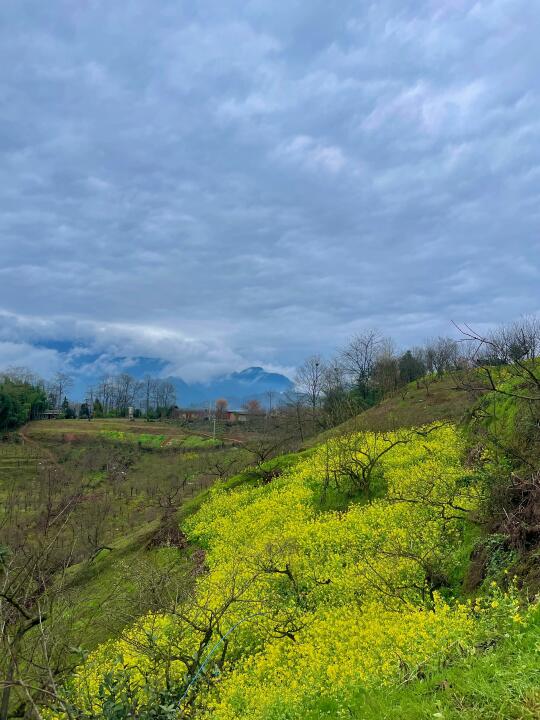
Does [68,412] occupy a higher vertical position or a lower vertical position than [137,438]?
higher

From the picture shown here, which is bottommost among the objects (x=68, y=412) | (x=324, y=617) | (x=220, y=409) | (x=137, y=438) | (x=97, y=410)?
(x=324, y=617)

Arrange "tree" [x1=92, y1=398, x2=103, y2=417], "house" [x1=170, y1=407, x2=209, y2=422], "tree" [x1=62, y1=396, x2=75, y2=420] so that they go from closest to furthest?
"house" [x1=170, y1=407, x2=209, y2=422], "tree" [x1=62, y1=396, x2=75, y2=420], "tree" [x1=92, y1=398, x2=103, y2=417]

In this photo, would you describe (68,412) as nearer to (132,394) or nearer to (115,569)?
(132,394)

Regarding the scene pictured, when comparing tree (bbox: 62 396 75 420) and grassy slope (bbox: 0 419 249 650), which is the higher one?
tree (bbox: 62 396 75 420)

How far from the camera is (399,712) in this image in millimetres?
6711

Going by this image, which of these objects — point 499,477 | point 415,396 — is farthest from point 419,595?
point 415,396

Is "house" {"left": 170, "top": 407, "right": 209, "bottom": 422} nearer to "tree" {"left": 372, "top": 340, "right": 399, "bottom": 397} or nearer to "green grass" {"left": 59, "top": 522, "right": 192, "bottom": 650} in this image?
"tree" {"left": 372, "top": 340, "right": 399, "bottom": 397}

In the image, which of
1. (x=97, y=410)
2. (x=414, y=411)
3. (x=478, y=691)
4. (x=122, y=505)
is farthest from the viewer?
(x=97, y=410)

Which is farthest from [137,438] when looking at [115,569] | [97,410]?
[115,569]

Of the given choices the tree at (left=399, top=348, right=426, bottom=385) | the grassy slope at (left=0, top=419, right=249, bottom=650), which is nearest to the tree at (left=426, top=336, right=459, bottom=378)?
the tree at (left=399, top=348, right=426, bottom=385)

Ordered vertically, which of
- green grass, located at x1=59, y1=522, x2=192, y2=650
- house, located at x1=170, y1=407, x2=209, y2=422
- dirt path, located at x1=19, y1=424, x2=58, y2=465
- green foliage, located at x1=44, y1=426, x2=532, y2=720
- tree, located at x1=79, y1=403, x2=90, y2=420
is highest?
tree, located at x1=79, y1=403, x2=90, y2=420

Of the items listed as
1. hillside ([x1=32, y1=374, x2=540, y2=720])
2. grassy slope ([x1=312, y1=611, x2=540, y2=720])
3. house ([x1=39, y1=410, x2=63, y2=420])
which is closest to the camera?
grassy slope ([x1=312, y1=611, x2=540, y2=720])

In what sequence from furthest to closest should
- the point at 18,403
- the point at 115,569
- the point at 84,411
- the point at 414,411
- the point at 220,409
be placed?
the point at 84,411 < the point at 220,409 < the point at 18,403 < the point at 414,411 < the point at 115,569

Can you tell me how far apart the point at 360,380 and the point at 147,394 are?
398 ft
